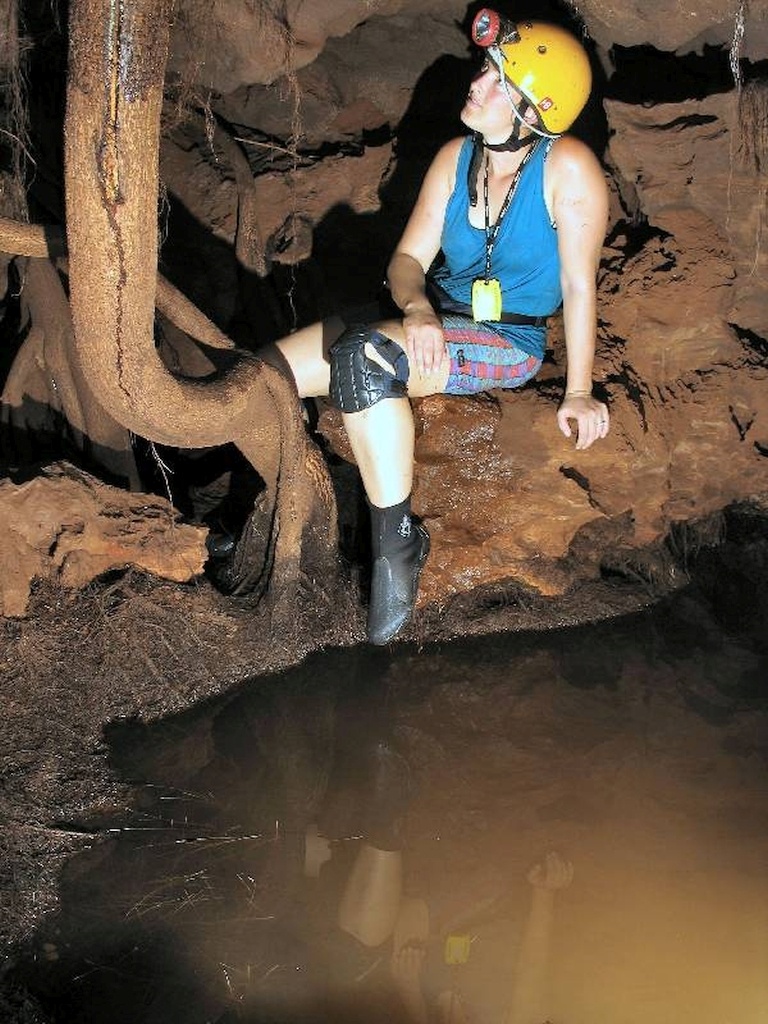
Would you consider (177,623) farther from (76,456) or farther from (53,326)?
(53,326)

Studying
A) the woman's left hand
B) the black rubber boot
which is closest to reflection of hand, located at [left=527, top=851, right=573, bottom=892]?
the black rubber boot

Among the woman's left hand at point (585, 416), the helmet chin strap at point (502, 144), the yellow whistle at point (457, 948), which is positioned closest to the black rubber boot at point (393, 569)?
the woman's left hand at point (585, 416)

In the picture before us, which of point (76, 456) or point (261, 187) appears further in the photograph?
point (261, 187)

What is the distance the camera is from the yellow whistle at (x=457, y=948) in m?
3.05

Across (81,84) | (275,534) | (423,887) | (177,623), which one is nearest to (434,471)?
(275,534)

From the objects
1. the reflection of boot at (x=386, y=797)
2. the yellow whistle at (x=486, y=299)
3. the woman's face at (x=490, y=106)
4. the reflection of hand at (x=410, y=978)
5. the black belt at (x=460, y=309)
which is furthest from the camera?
the black belt at (x=460, y=309)

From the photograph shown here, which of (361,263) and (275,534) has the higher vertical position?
(361,263)

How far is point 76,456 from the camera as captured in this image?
16.9ft

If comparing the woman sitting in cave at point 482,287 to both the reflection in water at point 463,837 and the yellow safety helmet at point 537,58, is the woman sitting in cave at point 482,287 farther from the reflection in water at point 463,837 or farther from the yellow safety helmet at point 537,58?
the reflection in water at point 463,837

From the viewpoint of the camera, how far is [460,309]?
4.53 meters

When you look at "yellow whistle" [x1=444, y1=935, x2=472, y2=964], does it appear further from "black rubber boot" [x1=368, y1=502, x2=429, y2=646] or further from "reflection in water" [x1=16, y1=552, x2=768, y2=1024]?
"black rubber boot" [x1=368, y1=502, x2=429, y2=646]

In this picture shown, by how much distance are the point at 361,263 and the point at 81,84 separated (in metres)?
3.38

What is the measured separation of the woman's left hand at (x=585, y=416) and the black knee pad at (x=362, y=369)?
2.15 ft

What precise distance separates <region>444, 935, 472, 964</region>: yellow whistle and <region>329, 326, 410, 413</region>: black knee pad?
1930mm
